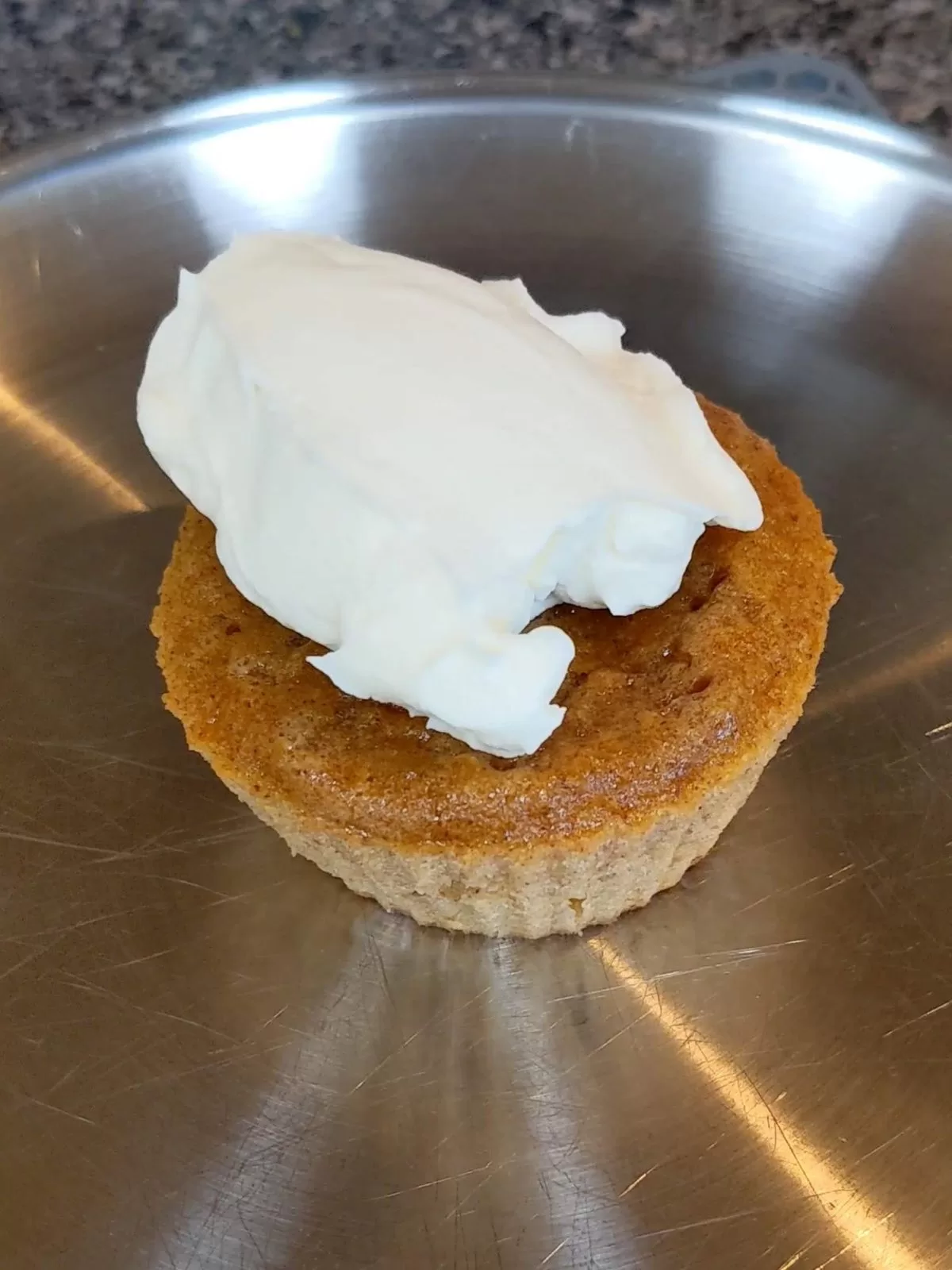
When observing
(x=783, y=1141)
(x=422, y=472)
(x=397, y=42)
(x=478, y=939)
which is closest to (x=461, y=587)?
(x=422, y=472)

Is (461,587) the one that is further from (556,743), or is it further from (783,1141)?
(783,1141)

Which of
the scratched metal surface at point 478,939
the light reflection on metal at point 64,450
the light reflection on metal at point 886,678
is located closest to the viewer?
the scratched metal surface at point 478,939

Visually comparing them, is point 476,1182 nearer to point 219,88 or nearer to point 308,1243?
point 308,1243

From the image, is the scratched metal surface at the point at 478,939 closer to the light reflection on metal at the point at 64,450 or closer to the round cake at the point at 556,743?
the light reflection on metal at the point at 64,450

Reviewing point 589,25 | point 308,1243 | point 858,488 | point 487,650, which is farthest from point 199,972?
point 589,25

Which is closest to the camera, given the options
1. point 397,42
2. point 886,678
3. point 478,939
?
point 478,939

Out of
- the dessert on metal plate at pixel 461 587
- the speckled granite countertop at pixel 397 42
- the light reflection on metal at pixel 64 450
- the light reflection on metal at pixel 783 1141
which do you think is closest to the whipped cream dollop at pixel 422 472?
the dessert on metal plate at pixel 461 587

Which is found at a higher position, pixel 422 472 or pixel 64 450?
pixel 422 472

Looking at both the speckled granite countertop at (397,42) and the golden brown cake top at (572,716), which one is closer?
the golden brown cake top at (572,716)
